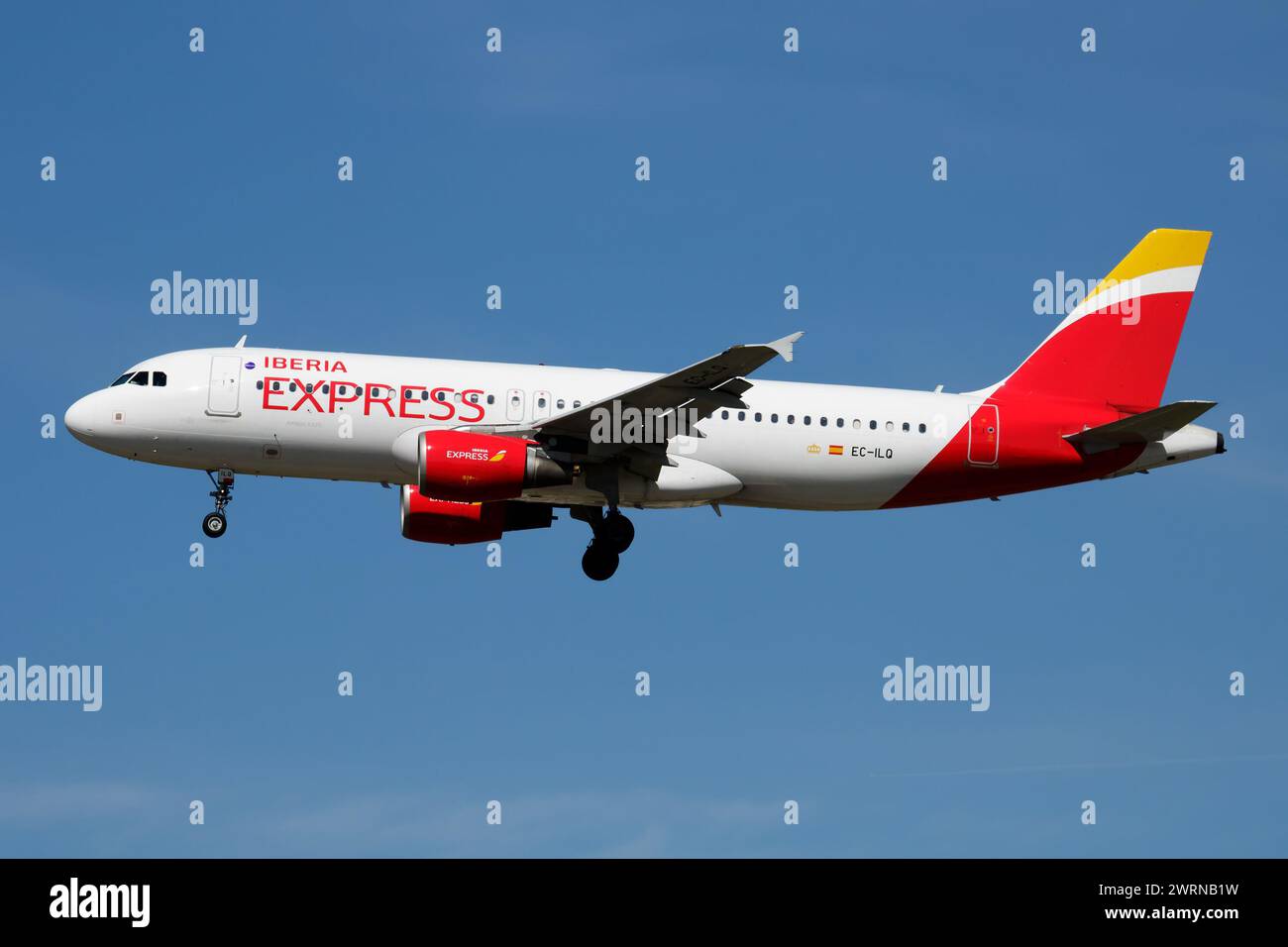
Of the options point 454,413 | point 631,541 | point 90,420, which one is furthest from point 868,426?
point 90,420

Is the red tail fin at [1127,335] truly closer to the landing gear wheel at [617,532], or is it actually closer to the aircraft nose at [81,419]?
the landing gear wheel at [617,532]

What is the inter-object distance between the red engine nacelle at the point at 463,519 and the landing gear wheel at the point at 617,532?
5.48 ft

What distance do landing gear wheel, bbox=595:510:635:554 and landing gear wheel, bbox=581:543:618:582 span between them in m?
0.19

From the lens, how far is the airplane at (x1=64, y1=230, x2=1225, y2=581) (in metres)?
42.7

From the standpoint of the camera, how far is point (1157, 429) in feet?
148

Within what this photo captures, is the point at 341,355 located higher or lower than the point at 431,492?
higher

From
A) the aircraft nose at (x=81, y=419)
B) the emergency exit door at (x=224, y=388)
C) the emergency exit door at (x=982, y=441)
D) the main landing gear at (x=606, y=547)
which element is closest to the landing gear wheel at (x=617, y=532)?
the main landing gear at (x=606, y=547)

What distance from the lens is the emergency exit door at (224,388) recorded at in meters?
42.9

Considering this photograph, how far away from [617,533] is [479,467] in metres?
5.04

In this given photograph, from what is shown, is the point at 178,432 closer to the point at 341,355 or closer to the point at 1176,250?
the point at 341,355

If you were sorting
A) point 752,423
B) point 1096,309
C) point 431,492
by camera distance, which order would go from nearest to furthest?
point 431,492
point 752,423
point 1096,309

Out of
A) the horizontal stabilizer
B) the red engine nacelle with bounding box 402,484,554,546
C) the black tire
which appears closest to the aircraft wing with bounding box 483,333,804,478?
the black tire

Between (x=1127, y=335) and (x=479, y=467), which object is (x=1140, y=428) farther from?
(x=479, y=467)

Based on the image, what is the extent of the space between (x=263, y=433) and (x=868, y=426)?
14.0 m
